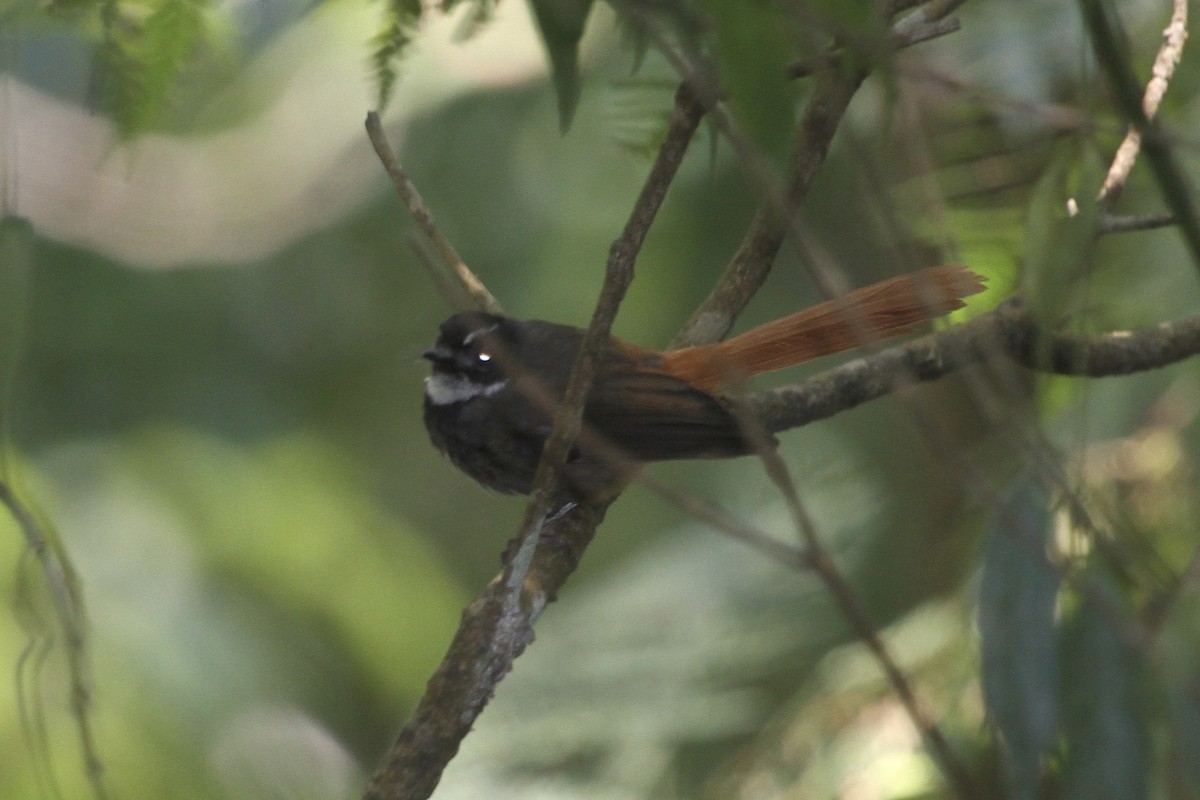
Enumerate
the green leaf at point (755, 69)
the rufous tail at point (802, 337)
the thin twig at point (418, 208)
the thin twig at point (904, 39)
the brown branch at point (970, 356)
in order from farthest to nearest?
the rufous tail at point (802, 337) < the brown branch at point (970, 356) < the thin twig at point (418, 208) < the thin twig at point (904, 39) < the green leaf at point (755, 69)

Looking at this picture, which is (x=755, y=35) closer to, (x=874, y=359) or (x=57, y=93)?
(x=874, y=359)

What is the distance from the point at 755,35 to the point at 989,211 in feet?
7.73

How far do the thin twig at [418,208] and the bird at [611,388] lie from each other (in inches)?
2.8

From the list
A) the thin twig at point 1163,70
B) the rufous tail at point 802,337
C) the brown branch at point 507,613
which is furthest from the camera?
the rufous tail at point 802,337

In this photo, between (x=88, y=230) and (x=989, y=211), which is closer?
(x=989, y=211)

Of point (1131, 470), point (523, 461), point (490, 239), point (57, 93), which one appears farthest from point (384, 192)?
point (1131, 470)

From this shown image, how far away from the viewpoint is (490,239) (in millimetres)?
5598

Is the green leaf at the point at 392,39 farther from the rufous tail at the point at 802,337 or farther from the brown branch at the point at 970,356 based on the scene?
the rufous tail at the point at 802,337

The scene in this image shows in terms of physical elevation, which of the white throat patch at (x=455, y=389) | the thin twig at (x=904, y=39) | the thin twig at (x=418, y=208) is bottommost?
the thin twig at (x=904, y=39)

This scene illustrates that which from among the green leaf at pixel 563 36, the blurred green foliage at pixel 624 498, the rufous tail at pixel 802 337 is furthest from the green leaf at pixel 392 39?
the rufous tail at pixel 802 337

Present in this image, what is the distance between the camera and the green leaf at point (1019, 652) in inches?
64.6

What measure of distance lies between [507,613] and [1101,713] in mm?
918

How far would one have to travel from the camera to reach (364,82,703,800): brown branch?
5.12 ft

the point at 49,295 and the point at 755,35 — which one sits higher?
the point at 49,295
